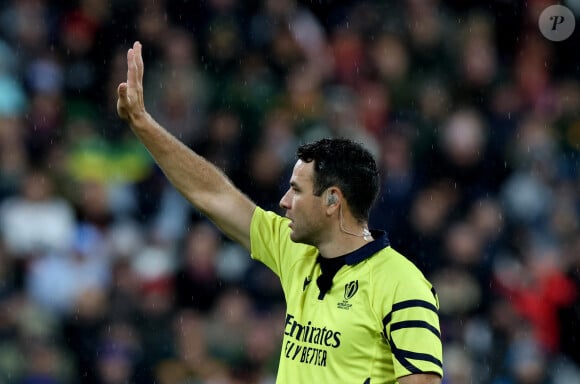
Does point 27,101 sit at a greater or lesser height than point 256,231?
greater

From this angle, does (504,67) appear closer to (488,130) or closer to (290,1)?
(488,130)

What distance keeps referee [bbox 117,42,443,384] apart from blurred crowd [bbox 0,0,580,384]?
11.6ft

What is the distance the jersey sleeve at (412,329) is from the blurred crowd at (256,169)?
4239mm

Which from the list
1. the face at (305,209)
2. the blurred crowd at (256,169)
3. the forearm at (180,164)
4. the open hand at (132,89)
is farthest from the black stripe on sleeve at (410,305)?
the blurred crowd at (256,169)

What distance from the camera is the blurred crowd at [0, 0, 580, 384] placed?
338 inches

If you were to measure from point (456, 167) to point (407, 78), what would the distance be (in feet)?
3.79

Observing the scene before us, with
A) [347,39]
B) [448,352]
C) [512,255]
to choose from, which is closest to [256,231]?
[448,352]

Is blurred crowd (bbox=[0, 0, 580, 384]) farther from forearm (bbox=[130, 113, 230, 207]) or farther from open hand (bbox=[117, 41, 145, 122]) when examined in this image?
open hand (bbox=[117, 41, 145, 122])

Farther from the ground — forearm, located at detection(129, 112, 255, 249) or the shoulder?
forearm, located at detection(129, 112, 255, 249)

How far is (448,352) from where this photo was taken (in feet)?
28.6

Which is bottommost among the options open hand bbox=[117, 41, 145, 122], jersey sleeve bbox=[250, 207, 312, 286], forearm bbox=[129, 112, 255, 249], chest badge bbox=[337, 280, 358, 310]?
chest badge bbox=[337, 280, 358, 310]

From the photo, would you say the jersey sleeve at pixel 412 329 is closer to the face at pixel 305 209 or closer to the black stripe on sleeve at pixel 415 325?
the black stripe on sleeve at pixel 415 325

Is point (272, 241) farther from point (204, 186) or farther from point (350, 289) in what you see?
point (350, 289)

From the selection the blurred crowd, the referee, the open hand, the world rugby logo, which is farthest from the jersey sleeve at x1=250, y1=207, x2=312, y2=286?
the blurred crowd
